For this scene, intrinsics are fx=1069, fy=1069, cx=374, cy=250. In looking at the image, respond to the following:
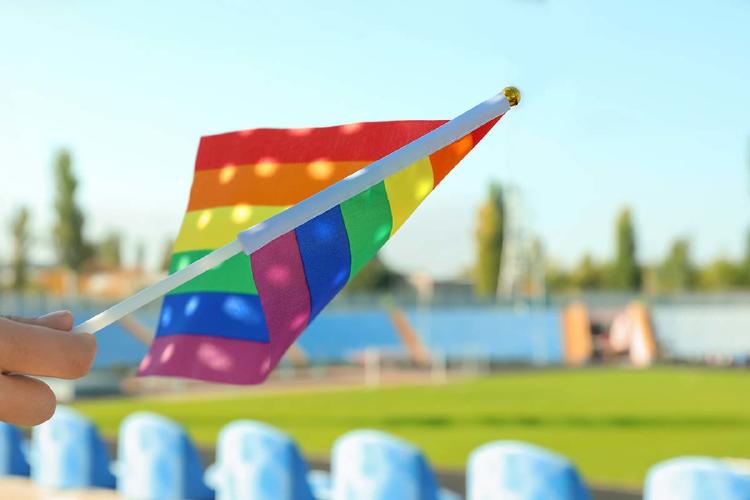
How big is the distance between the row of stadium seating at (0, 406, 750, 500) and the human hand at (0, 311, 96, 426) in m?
3.97

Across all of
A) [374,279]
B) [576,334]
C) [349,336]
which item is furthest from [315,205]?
[374,279]

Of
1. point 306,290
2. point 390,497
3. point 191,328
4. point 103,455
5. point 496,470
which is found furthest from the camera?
point 103,455

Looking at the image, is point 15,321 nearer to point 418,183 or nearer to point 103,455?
point 418,183

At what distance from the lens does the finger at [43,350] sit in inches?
43.9

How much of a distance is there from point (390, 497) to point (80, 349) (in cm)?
495

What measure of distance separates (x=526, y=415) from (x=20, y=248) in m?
34.2

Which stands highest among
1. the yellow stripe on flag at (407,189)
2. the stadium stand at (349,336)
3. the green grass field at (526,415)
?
the yellow stripe on flag at (407,189)

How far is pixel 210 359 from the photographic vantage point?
6.28 feet

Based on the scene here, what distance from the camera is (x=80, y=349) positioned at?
1.19 m

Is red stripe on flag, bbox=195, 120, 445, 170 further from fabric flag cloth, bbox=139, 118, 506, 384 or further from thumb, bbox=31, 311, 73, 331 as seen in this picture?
thumb, bbox=31, 311, 73, 331

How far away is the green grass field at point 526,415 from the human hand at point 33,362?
32.7 ft

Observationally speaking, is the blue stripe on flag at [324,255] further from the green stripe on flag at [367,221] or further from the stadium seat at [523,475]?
the stadium seat at [523,475]

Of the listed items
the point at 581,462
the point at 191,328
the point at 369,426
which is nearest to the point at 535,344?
the point at 369,426

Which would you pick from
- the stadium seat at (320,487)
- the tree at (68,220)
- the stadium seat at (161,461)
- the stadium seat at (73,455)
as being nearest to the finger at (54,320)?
the stadium seat at (320,487)
